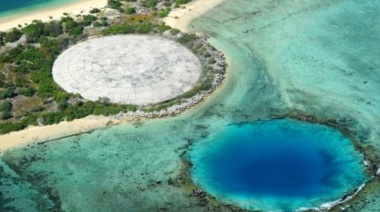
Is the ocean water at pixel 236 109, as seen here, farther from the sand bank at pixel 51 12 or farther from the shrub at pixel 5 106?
the sand bank at pixel 51 12

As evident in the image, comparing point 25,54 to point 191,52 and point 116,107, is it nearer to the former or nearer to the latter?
point 116,107

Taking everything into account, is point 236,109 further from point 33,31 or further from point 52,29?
point 33,31

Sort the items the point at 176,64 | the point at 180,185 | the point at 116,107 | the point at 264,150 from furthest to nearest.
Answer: the point at 176,64 < the point at 116,107 < the point at 264,150 < the point at 180,185

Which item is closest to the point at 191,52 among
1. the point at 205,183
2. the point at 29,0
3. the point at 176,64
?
the point at 176,64

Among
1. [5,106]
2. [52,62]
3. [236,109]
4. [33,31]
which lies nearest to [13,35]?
[33,31]

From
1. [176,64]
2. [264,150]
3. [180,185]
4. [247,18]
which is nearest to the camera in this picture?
[180,185]

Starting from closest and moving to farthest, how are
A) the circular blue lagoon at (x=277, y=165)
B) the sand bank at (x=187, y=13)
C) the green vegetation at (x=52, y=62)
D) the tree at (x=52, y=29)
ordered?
the circular blue lagoon at (x=277, y=165) < the green vegetation at (x=52, y=62) < the tree at (x=52, y=29) < the sand bank at (x=187, y=13)

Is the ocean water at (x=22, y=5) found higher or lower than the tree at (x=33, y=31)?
higher

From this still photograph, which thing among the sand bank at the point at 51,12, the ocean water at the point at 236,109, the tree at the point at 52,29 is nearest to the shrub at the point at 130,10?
the sand bank at the point at 51,12

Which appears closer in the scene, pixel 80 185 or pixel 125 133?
pixel 80 185
